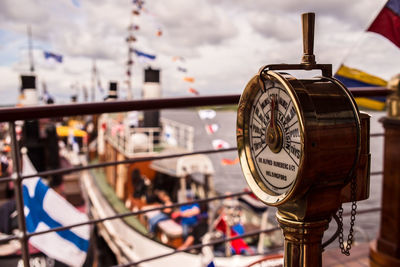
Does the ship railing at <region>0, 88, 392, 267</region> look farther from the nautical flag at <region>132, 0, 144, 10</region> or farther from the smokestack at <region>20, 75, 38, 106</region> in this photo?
the nautical flag at <region>132, 0, 144, 10</region>

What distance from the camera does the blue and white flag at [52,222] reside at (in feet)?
5.58

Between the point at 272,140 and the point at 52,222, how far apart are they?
1.32 m

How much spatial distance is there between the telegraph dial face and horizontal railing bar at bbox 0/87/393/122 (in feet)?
2.76

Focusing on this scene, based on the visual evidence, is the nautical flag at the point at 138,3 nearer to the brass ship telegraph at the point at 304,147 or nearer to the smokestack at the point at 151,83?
the smokestack at the point at 151,83

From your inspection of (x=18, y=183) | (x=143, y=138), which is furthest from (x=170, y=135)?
(x=18, y=183)

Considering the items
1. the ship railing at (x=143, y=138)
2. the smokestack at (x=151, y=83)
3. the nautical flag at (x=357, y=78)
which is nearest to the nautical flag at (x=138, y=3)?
the smokestack at (x=151, y=83)

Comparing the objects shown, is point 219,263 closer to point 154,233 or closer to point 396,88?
point 154,233

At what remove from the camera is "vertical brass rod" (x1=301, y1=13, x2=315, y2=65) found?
0.89m

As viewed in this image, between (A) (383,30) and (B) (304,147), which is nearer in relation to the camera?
(B) (304,147)

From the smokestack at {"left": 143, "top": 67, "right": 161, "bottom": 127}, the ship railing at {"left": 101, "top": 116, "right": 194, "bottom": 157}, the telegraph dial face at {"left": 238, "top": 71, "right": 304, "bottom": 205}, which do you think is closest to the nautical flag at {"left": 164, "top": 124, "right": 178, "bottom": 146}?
the ship railing at {"left": 101, "top": 116, "right": 194, "bottom": 157}

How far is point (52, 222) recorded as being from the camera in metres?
1.73

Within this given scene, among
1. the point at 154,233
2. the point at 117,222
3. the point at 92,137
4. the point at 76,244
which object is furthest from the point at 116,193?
the point at 76,244

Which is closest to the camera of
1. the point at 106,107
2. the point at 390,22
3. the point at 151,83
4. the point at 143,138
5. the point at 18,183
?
the point at 18,183

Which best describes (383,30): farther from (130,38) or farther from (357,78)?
(130,38)
